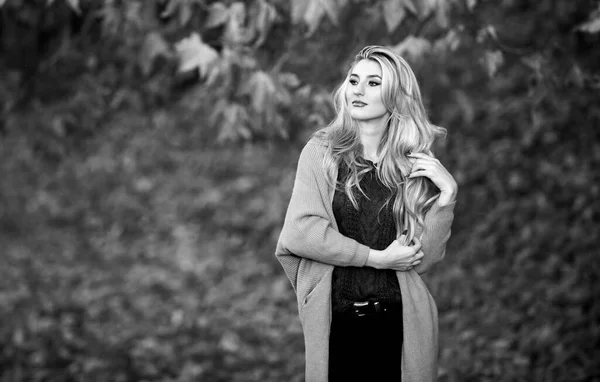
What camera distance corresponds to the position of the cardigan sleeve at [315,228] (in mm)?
2455

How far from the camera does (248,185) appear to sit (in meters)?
8.45

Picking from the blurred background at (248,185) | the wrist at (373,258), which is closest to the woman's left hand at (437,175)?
the wrist at (373,258)

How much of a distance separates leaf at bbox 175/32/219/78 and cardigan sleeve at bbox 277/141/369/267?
1.18 metres

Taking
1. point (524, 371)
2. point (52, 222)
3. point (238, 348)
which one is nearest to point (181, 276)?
point (238, 348)

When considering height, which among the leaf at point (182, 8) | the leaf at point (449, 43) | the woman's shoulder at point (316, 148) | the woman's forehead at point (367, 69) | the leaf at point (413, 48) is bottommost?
the woman's shoulder at point (316, 148)

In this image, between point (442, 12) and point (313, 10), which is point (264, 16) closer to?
point (313, 10)

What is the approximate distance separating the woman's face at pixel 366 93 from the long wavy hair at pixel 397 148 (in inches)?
1.2

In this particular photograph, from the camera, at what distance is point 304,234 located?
8.09ft

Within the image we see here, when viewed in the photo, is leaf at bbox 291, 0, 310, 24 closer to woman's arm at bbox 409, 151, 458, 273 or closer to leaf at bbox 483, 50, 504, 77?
leaf at bbox 483, 50, 504, 77

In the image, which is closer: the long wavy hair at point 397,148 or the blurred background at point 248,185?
the long wavy hair at point 397,148

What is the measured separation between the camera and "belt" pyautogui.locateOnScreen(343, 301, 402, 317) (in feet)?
8.38

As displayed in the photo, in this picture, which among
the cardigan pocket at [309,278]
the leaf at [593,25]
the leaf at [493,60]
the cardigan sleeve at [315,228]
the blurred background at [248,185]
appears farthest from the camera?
the blurred background at [248,185]

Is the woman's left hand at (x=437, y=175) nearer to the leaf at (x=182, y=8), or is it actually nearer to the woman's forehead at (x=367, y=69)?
the woman's forehead at (x=367, y=69)

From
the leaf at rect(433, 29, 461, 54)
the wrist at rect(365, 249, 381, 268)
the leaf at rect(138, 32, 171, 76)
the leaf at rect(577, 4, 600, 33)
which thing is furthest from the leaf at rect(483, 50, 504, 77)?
the leaf at rect(138, 32, 171, 76)
